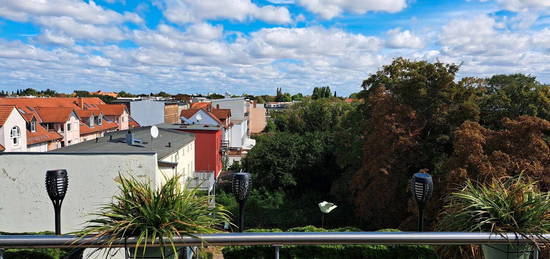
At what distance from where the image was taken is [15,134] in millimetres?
23047

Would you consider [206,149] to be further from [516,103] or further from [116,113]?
[516,103]

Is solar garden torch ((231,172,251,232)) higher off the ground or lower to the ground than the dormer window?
higher

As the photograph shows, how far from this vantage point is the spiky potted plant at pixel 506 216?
2.38 m

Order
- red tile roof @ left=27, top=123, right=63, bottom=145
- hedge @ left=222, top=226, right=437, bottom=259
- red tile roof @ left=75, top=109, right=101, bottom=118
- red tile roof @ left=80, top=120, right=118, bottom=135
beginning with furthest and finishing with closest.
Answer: red tile roof @ left=75, top=109, right=101, bottom=118
red tile roof @ left=80, top=120, right=118, bottom=135
red tile roof @ left=27, top=123, right=63, bottom=145
hedge @ left=222, top=226, right=437, bottom=259

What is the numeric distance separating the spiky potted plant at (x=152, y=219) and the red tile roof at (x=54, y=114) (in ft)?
100

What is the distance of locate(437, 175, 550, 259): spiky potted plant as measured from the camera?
7.79 feet

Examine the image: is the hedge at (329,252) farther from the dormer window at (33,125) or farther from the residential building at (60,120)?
the residential building at (60,120)

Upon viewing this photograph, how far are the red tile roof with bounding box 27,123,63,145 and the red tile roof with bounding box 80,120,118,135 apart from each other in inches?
167

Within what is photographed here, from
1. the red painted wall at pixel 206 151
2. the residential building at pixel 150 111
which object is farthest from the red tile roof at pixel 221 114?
the red painted wall at pixel 206 151

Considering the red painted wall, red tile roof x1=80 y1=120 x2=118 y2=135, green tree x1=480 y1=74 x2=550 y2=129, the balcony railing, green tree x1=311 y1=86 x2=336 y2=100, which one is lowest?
the red painted wall

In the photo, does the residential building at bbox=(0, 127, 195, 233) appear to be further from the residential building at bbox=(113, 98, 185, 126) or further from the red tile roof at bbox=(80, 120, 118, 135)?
the residential building at bbox=(113, 98, 185, 126)

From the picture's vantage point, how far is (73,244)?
2.12 m

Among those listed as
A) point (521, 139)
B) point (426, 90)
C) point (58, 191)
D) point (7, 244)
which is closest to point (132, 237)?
point (7, 244)

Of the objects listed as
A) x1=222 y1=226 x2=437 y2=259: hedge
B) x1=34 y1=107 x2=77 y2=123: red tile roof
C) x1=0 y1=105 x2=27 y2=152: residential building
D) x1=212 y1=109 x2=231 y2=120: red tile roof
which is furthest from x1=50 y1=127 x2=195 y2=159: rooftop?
x1=212 y1=109 x2=231 y2=120: red tile roof
